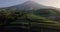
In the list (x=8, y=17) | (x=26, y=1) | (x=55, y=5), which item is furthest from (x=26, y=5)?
(x=55, y=5)

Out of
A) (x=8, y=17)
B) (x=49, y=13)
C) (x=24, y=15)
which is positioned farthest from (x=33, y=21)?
(x=8, y=17)

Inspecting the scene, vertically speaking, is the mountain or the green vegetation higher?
the mountain

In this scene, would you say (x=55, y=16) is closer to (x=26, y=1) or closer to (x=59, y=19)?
(x=59, y=19)

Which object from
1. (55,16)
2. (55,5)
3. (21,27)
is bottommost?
(21,27)

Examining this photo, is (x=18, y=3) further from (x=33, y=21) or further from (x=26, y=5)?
(x=33, y=21)

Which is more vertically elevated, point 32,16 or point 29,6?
point 29,6

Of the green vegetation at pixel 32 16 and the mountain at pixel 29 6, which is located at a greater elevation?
the mountain at pixel 29 6

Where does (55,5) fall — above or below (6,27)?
above

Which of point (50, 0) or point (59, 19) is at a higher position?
point (50, 0)

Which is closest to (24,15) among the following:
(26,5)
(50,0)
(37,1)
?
(26,5)
